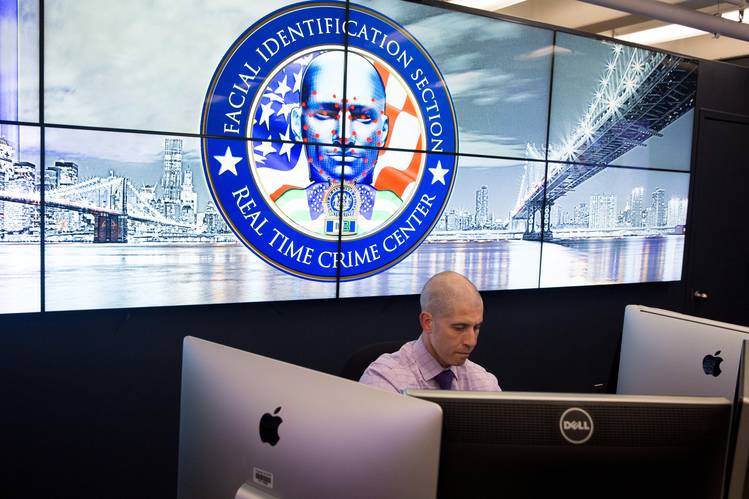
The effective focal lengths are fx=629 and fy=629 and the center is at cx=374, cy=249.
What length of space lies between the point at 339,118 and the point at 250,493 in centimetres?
239

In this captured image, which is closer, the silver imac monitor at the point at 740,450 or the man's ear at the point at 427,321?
the silver imac monitor at the point at 740,450

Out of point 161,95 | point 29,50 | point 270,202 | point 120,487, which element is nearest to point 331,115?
point 270,202

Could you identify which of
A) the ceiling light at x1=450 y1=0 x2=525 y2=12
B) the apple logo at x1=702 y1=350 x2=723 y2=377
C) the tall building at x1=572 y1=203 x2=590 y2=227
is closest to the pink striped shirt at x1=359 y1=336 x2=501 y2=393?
the apple logo at x1=702 y1=350 x2=723 y2=377

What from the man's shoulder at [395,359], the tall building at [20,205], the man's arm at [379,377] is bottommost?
the man's arm at [379,377]

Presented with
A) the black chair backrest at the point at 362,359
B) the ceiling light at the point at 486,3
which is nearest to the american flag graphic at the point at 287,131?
the black chair backrest at the point at 362,359

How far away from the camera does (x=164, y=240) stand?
287cm

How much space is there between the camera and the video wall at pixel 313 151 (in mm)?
2605

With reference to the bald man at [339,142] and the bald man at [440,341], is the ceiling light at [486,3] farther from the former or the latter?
the bald man at [440,341]

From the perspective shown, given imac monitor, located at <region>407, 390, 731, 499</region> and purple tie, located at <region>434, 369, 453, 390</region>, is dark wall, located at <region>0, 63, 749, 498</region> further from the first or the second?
imac monitor, located at <region>407, 390, 731, 499</region>

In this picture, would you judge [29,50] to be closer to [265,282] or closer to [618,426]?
[265,282]

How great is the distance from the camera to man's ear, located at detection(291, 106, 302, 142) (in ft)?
10.3

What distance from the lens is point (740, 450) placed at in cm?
112

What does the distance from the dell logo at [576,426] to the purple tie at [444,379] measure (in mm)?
992

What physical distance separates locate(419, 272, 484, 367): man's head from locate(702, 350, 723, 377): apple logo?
2.11ft
